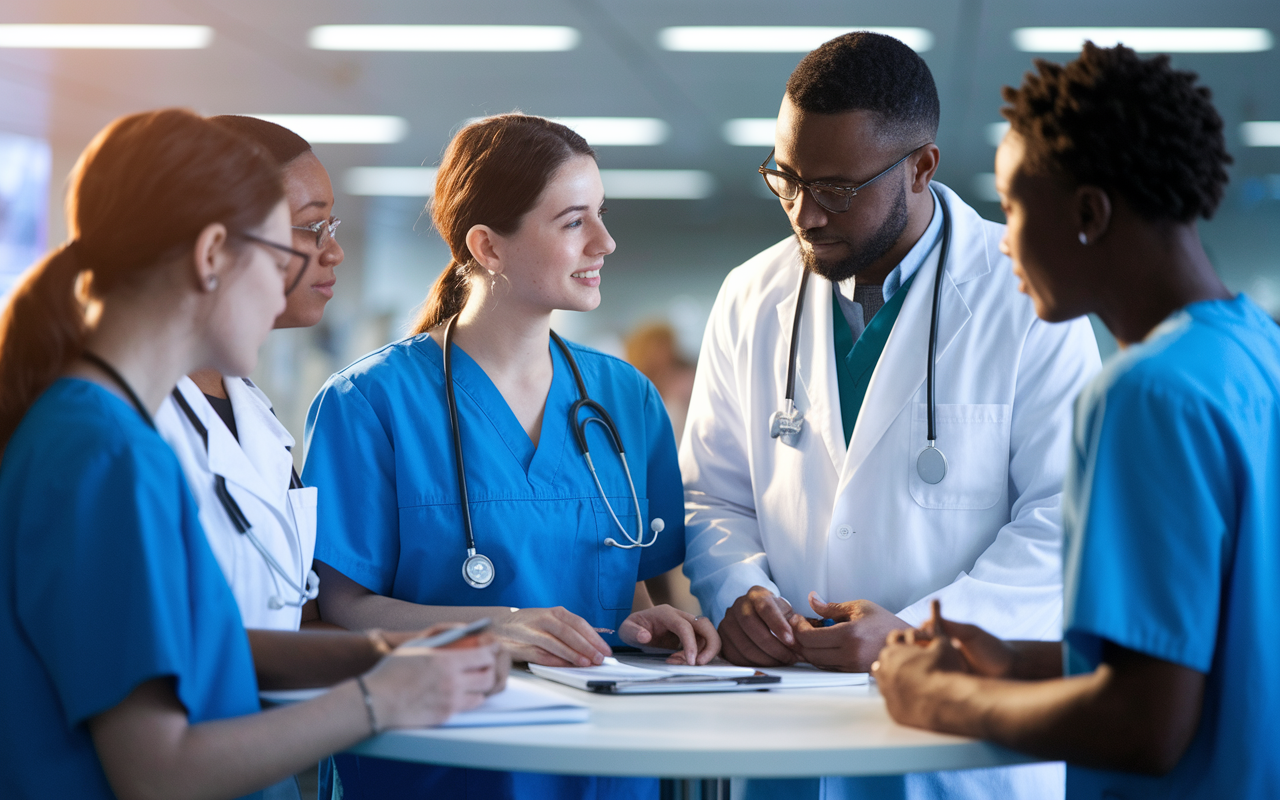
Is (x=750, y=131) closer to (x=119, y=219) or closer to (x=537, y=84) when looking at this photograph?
(x=537, y=84)

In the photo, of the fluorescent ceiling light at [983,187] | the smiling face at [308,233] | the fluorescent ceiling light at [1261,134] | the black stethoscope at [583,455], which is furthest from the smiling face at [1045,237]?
the fluorescent ceiling light at [983,187]

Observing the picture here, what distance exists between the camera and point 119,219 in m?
0.97

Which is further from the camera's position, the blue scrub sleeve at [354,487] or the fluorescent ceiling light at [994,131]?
the fluorescent ceiling light at [994,131]

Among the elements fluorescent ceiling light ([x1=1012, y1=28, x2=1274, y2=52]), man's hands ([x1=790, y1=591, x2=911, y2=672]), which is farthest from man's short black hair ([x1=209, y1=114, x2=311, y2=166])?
fluorescent ceiling light ([x1=1012, y1=28, x2=1274, y2=52])

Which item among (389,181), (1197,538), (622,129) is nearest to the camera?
(1197,538)

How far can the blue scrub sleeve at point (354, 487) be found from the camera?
1.53m

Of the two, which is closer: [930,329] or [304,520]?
[304,520]

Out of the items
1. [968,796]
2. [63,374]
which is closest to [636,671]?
[968,796]

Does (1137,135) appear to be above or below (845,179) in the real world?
below

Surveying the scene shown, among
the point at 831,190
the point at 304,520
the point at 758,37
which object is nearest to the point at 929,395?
the point at 831,190

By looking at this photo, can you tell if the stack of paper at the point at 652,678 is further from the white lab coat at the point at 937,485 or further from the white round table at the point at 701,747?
the white lab coat at the point at 937,485

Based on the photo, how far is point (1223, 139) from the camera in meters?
0.99

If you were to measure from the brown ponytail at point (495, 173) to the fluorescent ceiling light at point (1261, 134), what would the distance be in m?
5.47

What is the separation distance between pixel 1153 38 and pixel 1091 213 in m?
4.24
